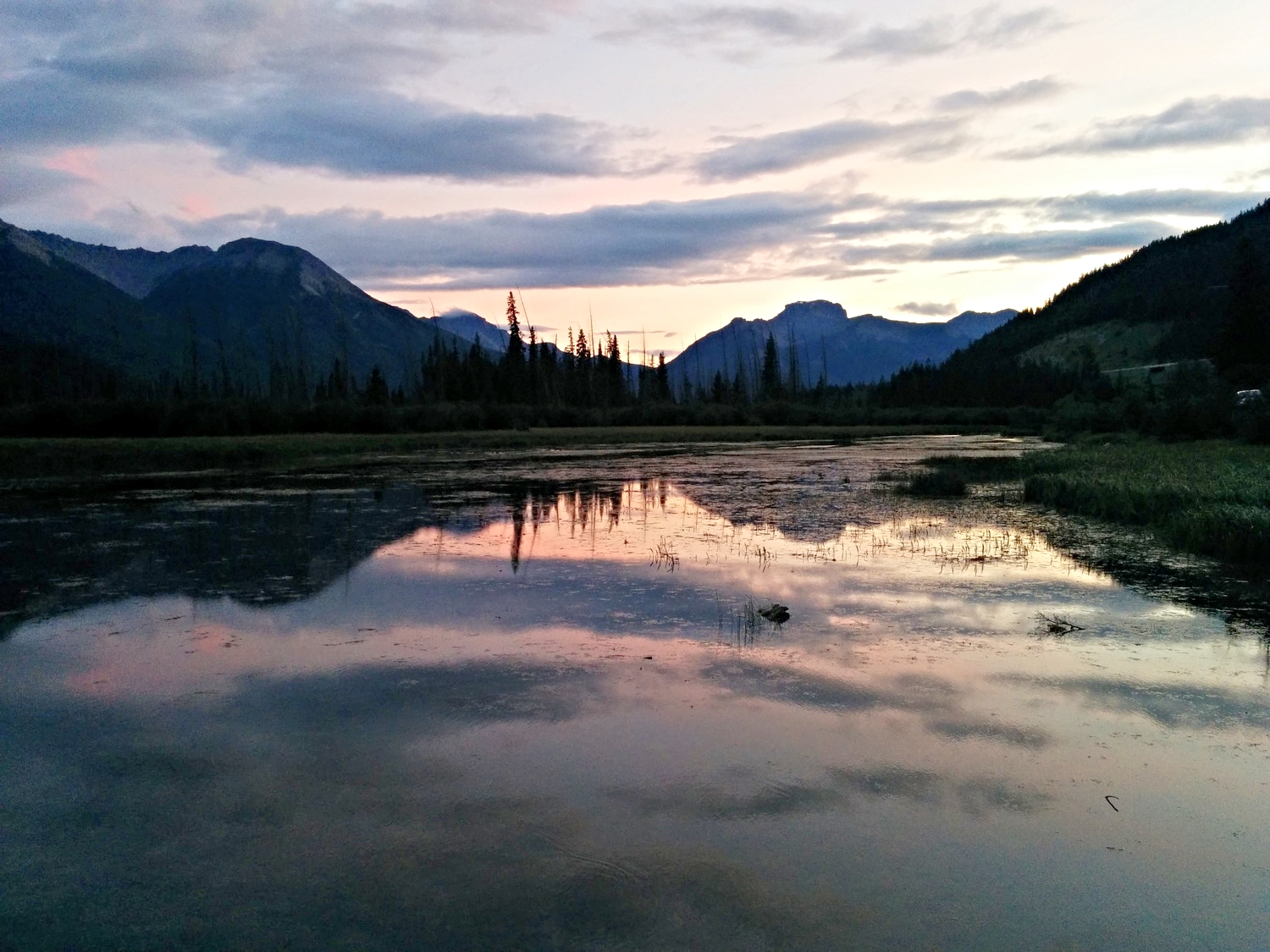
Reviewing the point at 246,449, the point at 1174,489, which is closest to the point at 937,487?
the point at 1174,489

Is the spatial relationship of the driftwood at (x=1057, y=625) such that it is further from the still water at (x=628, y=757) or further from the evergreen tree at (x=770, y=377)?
the evergreen tree at (x=770, y=377)

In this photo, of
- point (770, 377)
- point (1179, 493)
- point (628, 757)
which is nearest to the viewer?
point (628, 757)

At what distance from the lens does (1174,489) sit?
19.7 metres

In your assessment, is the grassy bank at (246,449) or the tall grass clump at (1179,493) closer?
the tall grass clump at (1179,493)

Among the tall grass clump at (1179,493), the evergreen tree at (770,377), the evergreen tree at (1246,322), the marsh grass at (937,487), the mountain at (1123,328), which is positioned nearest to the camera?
the tall grass clump at (1179,493)

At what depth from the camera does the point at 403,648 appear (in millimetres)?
10734

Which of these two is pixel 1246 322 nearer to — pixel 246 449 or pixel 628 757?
pixel 246 449

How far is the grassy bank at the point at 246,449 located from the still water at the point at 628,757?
24855 millimetres

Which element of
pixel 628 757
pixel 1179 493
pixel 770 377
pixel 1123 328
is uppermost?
pixel 1123 328

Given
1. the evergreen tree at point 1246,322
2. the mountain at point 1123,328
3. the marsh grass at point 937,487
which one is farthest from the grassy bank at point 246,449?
the mountain at point 1123,328

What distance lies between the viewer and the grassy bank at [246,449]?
3831 centimetres

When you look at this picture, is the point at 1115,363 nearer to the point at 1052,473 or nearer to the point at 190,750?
the point at 1052,473

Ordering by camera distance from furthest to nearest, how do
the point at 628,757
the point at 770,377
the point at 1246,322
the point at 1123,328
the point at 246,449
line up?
1. the point at 1123,328
2. the point at 770,377
3. the point at 1246,322
4. the point at 246,449
5. the point at 628,757

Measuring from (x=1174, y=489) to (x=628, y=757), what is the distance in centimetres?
1727
